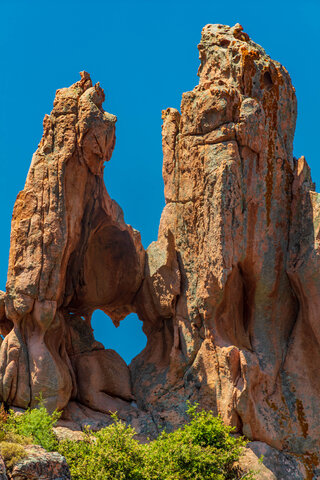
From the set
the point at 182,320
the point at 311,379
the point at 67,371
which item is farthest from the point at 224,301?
the point at 67,371

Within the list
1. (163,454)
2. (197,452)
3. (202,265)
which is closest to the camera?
(163,454)

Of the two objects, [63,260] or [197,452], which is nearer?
[197,452]

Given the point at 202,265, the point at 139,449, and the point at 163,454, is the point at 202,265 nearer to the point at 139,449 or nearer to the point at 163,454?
the point at 163,454

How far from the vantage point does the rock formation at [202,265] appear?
69.9 ft

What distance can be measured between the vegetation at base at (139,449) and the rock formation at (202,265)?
109cm

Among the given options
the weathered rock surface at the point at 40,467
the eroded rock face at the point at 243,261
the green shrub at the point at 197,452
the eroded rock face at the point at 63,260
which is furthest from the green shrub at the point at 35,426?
the eroded rock face at the point at 243,261

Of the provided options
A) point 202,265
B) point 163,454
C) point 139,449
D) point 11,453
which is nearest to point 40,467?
point 11,453

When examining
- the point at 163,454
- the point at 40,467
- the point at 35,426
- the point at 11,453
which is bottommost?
the point at 40,467

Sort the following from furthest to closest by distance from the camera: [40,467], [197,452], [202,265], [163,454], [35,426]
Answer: [202,265]
[35,426]
[197,452]
[163,454]
[40,467]

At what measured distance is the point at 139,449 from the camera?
18469 millimetres

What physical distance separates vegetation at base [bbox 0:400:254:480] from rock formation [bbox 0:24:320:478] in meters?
1.09

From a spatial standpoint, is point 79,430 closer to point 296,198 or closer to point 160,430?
point 160,430

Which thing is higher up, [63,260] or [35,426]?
[63,260]

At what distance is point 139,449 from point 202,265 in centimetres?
514
